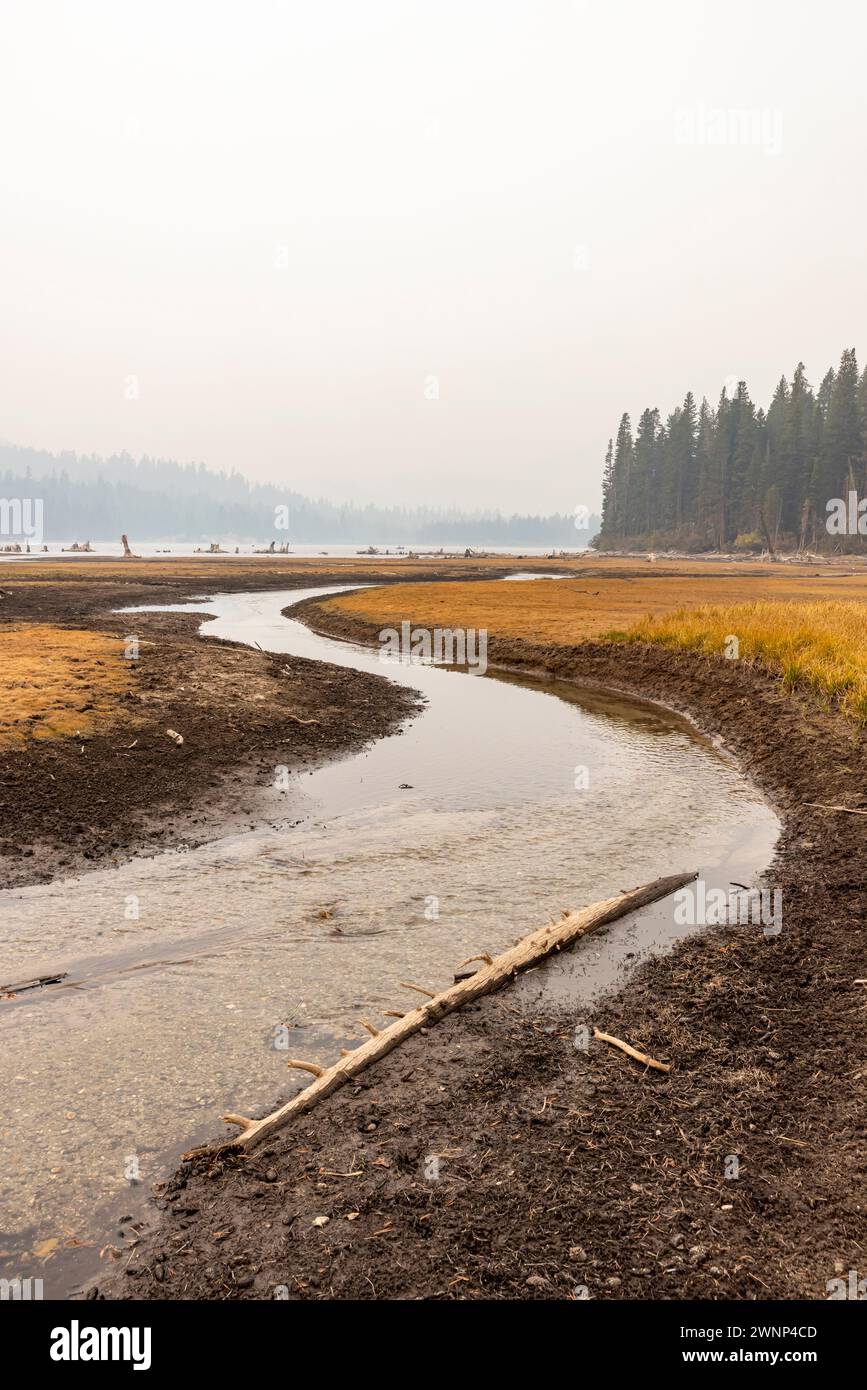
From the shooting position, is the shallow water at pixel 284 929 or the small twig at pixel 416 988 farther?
the small twig at pixel 416 988

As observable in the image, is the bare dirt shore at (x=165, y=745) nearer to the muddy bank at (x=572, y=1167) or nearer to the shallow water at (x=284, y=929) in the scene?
the shallow water at (x=284, y=929)

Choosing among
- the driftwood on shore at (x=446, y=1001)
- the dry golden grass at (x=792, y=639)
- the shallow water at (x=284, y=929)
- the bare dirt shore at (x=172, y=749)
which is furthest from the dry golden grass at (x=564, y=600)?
the driftwood on shore at (x=446, y=1001)

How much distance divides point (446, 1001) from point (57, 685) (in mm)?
16569

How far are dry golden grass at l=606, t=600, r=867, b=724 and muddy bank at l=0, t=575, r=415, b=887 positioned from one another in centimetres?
1142

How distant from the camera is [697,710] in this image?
85.6 feet

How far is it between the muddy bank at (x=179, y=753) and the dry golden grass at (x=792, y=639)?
11.4 meters

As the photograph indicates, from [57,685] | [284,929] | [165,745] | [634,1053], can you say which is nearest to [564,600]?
[57,685]

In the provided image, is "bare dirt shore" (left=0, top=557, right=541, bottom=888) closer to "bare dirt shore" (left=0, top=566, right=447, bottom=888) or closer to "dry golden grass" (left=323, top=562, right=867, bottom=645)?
"bare dirt shore" (left=0, top=566, right=447, bottom=888)

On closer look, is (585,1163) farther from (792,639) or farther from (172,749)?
(792,639)

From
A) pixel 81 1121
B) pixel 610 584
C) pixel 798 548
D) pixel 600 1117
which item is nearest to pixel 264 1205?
pixel 81 1121

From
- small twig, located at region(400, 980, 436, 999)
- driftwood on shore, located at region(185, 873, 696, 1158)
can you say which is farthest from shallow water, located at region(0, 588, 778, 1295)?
driftwood on shore, located at region(185, 873, 696, 1158)

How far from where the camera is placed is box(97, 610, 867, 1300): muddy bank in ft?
15.4

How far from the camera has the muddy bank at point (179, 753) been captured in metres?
13.8
